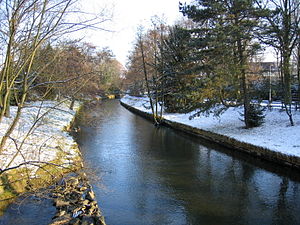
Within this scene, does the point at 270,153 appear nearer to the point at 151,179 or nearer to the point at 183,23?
the point at 151,179

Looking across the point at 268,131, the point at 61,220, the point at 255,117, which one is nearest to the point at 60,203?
the point at 61,220

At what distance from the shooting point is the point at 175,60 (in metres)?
25.2

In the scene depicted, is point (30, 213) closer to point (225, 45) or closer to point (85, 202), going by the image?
point (85, 202)

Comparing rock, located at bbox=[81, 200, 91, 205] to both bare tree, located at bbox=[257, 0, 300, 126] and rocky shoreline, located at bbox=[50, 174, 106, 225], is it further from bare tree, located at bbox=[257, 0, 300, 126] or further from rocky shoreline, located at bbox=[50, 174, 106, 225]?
bare tree, located at bbox=[257, 0, 300, 126]

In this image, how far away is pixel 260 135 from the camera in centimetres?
1434

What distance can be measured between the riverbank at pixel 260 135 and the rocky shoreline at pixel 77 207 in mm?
7827

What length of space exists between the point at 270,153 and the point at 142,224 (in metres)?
7.37

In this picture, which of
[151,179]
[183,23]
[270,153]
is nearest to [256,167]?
[270,153]

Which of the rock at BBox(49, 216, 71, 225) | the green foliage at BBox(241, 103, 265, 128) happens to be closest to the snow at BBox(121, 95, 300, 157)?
the green foliage at BBox(241, 103, 265, 128)

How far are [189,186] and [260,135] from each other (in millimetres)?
6662

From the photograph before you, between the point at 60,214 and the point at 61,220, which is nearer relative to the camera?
the point at 61,220

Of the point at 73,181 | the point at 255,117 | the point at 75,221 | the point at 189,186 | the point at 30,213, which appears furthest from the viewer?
the point at 255,117

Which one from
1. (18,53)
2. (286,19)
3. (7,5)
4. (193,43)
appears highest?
(286,19)

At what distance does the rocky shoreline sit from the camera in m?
6.54
